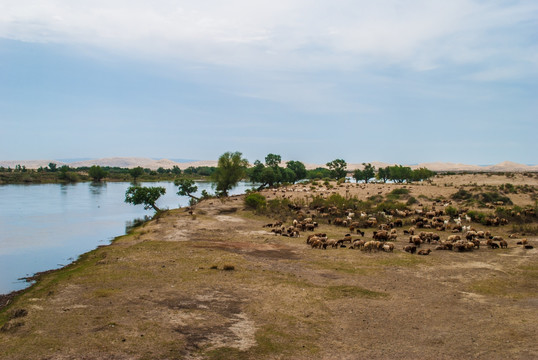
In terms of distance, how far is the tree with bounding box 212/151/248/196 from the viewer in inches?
2382

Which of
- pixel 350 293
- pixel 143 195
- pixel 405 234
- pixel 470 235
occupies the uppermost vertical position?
pixel 143 195

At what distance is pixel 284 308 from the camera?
13.1 meters

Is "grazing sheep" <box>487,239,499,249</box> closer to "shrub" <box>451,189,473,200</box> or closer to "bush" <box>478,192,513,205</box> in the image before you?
"bush" <box>478,192,513,205</box>

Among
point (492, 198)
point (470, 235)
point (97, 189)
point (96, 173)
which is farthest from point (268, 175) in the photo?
point (96, 173)

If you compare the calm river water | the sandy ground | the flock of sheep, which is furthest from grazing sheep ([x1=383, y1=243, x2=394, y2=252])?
the calm river water

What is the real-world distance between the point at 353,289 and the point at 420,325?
384 centimetres

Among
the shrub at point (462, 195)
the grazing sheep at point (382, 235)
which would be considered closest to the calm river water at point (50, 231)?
the grazing sheep at point (382, 235)

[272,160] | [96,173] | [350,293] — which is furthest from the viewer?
[96,173]

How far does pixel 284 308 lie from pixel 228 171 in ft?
159

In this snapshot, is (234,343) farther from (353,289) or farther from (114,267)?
(114,267)

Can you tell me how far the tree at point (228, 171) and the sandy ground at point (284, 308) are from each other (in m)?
37.7

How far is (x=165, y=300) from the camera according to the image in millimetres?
13688

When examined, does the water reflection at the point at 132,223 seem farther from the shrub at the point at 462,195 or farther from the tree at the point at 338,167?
the tree at the point at 338,167

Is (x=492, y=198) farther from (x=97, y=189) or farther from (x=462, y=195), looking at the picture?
(x=97, y=189)
